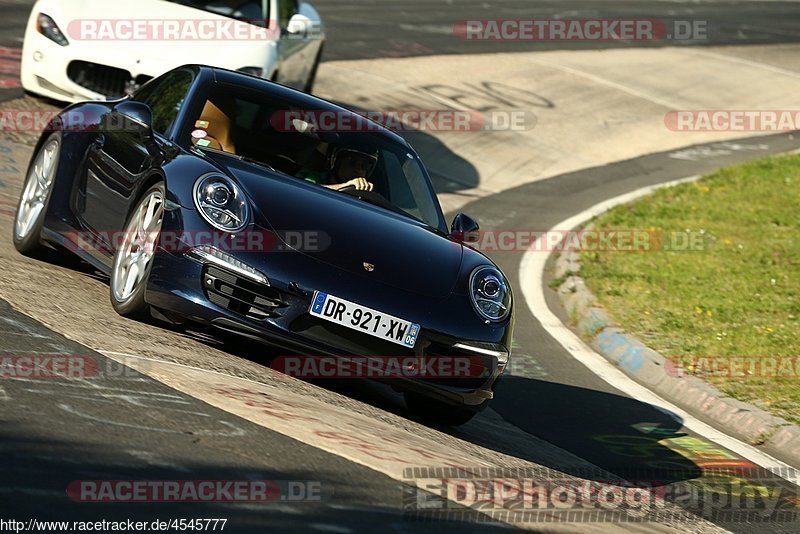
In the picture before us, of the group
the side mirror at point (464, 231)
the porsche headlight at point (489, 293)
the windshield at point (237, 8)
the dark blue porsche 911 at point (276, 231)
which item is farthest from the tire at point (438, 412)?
the windshield at point (237, 8)

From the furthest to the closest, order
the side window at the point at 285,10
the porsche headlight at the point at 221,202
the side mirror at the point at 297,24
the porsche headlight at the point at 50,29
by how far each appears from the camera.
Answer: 1. the side window at the point at 285,10
2. the side mirror at the point at 297,24
3. the porsche headlight at the point at 50,29
4. the porsche headlight at the point at 221,202

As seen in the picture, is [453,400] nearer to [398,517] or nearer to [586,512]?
[586,512]

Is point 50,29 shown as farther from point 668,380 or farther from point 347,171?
point 668,380

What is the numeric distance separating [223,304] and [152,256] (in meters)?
0.43

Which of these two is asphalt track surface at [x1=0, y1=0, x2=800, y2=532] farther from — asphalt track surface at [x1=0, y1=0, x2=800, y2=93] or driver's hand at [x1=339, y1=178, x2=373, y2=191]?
asphalt track surface at [x1=0, y1=0, x2=800, y2=93]

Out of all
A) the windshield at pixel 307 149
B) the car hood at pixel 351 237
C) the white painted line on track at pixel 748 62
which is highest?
the white painted line on track at pixel 748 62

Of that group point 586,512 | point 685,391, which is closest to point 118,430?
point 586,512

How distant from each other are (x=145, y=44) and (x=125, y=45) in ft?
0.59

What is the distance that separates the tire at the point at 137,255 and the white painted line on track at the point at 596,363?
3.44 meters

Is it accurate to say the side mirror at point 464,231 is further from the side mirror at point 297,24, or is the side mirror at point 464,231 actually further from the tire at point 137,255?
the side mirror at point 297,24

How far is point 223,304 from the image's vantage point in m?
6.32

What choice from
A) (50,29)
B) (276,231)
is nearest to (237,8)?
(50,29)

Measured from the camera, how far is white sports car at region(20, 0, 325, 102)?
12109 millimetres

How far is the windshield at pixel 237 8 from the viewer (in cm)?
1323
